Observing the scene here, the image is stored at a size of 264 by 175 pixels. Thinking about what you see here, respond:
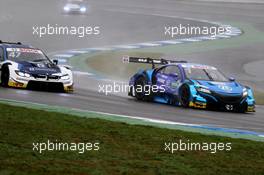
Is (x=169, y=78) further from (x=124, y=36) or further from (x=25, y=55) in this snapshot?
(x=124, y=36)

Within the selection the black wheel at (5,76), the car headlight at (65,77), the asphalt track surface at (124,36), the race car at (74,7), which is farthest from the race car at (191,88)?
the race car at (74,7)

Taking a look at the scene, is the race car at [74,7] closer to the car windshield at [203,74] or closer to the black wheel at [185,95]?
the car windshield at [203,74]

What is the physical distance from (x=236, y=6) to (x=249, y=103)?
24088 millimetres

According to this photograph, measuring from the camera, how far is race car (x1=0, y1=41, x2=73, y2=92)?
57.3ft

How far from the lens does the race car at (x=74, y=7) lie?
39.7 meters

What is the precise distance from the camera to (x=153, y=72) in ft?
59.4

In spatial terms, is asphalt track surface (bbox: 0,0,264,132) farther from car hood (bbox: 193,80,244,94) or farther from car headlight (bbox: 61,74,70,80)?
car hood (bbox: 193,80,244,94)

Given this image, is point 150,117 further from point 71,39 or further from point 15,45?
point 71,39

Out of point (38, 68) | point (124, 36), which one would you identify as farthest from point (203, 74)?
point (124, 36)

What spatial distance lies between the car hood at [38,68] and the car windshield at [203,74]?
3.02 m

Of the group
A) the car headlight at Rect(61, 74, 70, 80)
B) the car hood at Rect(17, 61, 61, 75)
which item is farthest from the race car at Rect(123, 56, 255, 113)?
the car hood at Rect(17, 61, 61, 75)

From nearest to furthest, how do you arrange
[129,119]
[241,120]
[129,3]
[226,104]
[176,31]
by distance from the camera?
1. [129,119]
2. [241,120]
3. [226,104]
4. [176,31]
5. [129,3]

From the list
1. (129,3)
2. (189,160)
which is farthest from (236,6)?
(189,160)

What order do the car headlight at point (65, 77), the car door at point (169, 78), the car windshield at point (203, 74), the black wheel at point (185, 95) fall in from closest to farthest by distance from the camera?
the black wheel at point (185, 95) → the car door at point (169, 78) → the car windshield at point (203, 74) → the car headlight at point (65, 77)
